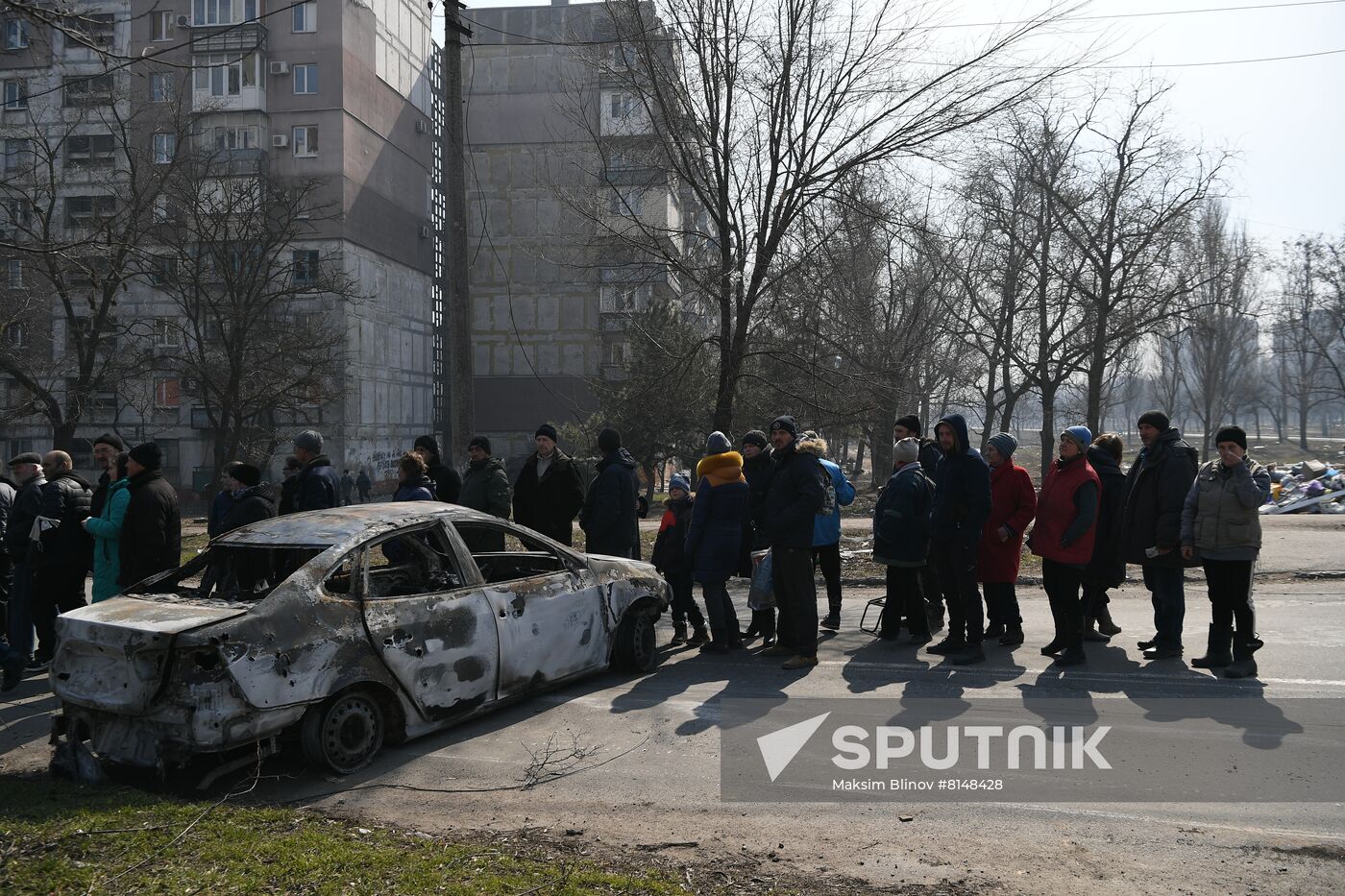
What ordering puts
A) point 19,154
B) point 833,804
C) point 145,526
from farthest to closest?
point 19,154
point 145,526
point 833,804

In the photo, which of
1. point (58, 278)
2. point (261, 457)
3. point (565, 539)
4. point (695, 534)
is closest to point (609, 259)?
point (565, 539)

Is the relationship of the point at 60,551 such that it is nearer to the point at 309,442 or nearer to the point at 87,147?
the point at 309,442

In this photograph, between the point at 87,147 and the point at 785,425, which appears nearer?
the point at 785,425

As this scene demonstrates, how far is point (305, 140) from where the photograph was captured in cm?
4719

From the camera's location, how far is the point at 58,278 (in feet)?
73.2

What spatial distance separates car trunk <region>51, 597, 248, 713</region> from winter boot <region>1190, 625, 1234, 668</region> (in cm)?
698

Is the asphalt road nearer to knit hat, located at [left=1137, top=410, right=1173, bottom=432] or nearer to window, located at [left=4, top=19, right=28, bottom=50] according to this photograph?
knit hat, located at [left=1137, top=410, right=1173, bottom=432]

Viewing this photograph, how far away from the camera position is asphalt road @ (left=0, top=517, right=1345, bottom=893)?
4434 millimetres

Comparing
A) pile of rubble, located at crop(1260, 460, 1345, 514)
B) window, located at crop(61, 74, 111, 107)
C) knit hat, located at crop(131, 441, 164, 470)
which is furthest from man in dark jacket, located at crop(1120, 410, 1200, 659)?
window, located at crop(61, 74, 111, 107)

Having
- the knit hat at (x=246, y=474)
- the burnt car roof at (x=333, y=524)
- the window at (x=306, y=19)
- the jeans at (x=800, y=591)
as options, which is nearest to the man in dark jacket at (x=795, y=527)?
the jeans at (x=800, y=591)

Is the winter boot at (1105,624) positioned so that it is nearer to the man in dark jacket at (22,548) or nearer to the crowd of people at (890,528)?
the crowd of people at (890,528)

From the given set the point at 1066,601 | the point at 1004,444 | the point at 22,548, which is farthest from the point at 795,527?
the point at 22,548

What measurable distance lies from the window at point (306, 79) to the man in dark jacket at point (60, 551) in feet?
141

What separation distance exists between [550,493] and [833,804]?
582 cm
